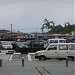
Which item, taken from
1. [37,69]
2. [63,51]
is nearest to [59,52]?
[63,51]

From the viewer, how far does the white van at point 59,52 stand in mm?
31859

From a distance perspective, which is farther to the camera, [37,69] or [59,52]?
[59,52]

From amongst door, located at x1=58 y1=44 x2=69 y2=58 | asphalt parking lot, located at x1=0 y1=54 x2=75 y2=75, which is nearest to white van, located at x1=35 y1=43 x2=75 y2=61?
door, located at x1=58 y1=44 x2=69 y2=58

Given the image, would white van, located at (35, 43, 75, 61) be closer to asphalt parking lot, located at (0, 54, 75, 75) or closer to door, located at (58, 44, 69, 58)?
door, located at (58, 44, 69, 58)

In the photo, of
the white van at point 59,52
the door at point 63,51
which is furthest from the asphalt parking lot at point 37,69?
the door at point 63,51

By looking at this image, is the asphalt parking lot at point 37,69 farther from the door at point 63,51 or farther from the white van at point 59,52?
the door at point 63,51

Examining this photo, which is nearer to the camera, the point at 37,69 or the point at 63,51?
the point at 37,69

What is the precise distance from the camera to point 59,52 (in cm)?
3209

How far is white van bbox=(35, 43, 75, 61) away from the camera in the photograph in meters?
31.9

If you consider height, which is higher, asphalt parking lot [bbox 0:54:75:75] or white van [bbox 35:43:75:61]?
white van [bbox 35:43:75:61]

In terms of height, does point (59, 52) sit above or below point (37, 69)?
above

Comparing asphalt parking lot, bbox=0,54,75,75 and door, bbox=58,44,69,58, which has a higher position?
door, bbox=58,44,69,58

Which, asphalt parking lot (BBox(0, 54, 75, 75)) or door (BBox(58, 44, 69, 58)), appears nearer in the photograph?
asphalt parking lot (BBox(0, 54, 75, 75))

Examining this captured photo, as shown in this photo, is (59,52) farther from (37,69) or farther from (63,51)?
(37,69)
